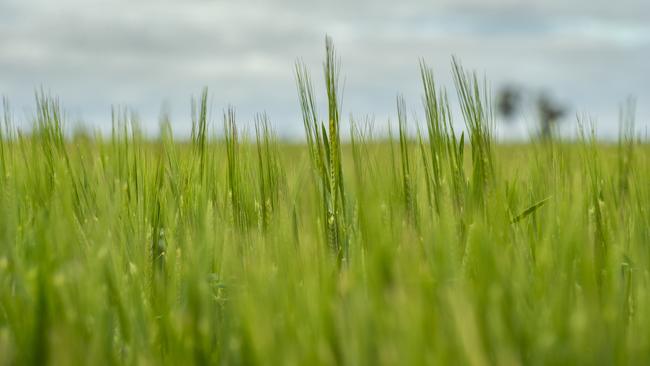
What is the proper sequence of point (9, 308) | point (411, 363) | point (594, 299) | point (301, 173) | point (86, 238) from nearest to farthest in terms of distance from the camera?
point (411, 363), point (594, 299), point (9, 308), point (86, 238), point (301, 173)

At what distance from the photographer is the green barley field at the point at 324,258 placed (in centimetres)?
96

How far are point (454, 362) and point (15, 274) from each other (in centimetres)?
70

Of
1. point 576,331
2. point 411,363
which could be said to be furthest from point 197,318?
point 576,331

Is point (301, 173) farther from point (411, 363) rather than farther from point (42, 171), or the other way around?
point (411, 363)

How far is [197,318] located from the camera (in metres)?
1.06

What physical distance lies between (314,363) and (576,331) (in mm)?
311

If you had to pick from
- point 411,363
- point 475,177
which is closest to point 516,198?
point 475,177

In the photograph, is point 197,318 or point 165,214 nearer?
point 197,318

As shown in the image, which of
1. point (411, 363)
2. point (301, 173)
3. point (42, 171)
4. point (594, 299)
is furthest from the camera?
point (301, 173)

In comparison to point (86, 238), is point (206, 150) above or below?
above

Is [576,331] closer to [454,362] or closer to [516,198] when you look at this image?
[454,362]

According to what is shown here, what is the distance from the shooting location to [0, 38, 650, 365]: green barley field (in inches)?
37.9

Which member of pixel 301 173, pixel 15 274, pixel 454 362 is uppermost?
pixel 301 173

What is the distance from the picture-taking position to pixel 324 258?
121 centimetres
